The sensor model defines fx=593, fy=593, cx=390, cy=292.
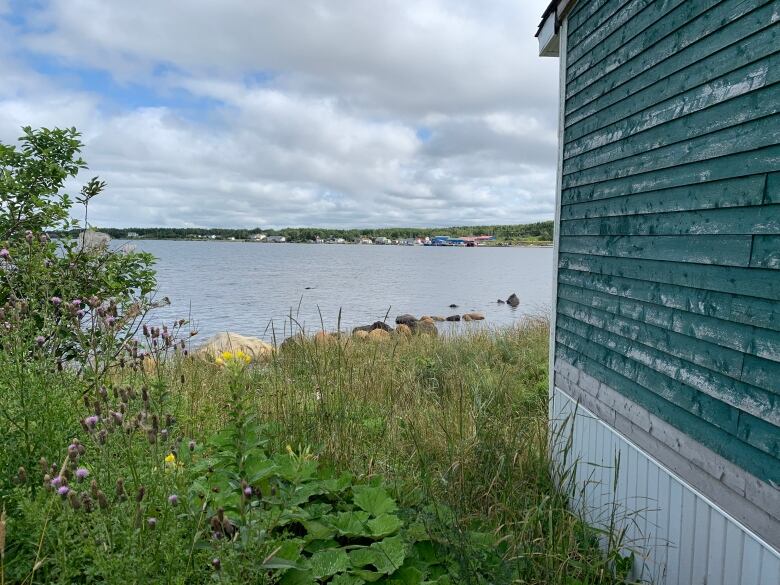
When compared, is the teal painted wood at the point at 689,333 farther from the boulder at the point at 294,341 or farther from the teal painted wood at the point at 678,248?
the boulder at the point at 294,341

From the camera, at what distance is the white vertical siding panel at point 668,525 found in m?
3.03

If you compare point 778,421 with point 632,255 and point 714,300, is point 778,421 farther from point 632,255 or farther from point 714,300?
point 632,255

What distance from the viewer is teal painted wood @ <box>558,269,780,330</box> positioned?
9.27 ft

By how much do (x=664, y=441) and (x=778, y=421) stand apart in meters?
1.07

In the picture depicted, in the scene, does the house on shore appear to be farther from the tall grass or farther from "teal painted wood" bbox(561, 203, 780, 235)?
the tall grass

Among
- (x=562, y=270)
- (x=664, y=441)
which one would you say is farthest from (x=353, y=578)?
(x=562, y=270)

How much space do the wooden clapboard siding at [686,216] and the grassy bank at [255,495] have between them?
0.98 metres

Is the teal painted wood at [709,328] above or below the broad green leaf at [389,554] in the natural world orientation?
above

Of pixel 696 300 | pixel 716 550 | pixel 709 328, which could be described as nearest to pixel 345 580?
pixel 716 550

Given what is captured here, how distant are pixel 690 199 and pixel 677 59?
87 centimetres

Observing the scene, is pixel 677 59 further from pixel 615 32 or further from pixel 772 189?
pixel 772 189

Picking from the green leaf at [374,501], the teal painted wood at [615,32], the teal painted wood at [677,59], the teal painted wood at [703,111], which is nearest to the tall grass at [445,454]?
the green leaf at [374,501]

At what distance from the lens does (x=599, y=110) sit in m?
4.75

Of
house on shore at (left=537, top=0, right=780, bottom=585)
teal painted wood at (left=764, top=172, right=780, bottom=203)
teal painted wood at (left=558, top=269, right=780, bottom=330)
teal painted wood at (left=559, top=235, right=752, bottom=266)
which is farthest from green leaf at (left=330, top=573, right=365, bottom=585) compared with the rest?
teal painted wood at (left=764, top=172, right=780, bottom=203)
